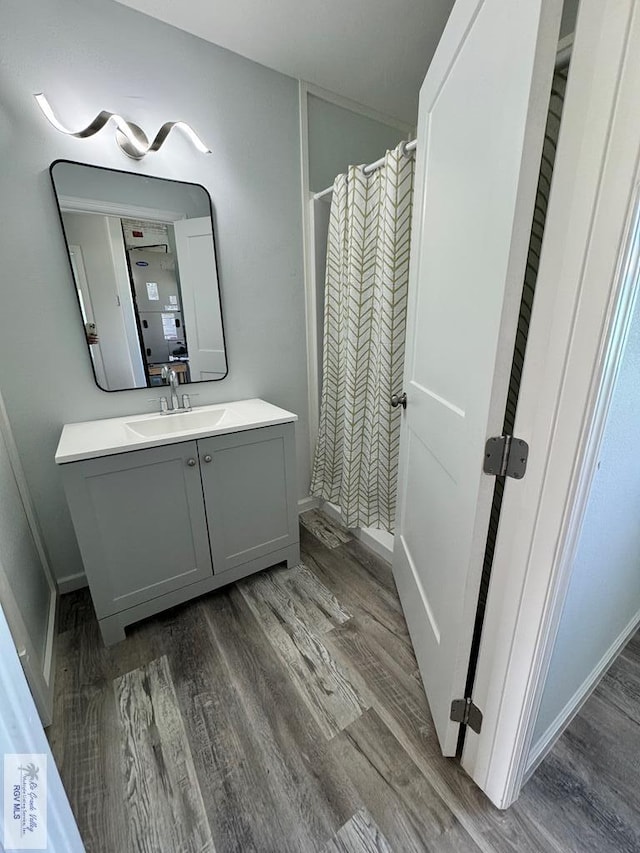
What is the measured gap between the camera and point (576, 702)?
1.16 m

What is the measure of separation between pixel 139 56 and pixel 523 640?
2431 mm

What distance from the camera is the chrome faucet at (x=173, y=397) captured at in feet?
5.77

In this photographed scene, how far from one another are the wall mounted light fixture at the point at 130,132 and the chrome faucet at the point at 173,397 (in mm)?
923

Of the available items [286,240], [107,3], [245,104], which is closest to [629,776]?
[286,240]

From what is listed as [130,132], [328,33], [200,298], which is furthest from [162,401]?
[328,33]

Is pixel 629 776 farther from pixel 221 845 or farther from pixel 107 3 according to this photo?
pixel 107 3

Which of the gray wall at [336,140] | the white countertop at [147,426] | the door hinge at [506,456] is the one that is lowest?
the white countertop at [147,426]

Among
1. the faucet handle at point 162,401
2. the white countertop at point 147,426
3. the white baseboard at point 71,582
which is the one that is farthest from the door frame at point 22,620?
the faucet handle at point 162,401

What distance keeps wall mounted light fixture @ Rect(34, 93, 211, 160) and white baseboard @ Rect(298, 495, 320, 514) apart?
1.96 metres

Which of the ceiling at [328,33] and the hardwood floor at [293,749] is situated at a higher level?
the ceiling at [328,33]

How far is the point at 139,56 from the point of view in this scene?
1.44 m
